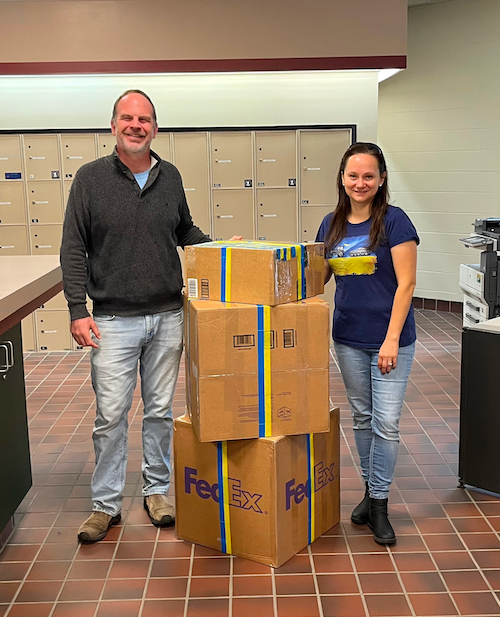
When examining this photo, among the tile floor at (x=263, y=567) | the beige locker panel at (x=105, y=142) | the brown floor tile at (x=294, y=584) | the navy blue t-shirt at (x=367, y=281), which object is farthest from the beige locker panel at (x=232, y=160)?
the brown floor tile at (x=294, y=584)

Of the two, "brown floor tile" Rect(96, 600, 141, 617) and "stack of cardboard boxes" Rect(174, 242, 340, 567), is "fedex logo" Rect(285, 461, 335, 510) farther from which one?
"brown floor tile" Rect(96, 600, 141, 617)

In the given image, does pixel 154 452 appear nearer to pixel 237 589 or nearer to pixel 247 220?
pixel 237 589

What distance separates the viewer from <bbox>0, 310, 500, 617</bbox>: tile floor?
2.30 m

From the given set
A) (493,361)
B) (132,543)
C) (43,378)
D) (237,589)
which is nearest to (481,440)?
(493,361)

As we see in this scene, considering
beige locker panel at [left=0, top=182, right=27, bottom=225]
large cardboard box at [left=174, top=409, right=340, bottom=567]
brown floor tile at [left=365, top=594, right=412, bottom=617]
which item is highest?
beige locker panel at [left=0, top=182, right=27, bottom=225]

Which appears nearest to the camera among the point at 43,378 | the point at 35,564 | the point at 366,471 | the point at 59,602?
the point at 59,602

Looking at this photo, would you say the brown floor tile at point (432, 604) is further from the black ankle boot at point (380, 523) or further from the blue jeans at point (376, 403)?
the blue jeans at point (376, 403)

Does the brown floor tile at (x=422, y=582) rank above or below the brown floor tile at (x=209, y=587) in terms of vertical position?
above

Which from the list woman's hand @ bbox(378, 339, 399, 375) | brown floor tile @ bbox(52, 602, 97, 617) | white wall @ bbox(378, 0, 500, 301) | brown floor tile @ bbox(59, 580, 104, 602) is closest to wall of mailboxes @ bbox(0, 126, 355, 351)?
white wall @ bbox(378, 0, 500, 301)

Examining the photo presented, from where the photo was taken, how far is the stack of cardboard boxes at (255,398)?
2.35 meters

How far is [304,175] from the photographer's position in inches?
235

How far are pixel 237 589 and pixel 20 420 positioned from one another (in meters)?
1.13

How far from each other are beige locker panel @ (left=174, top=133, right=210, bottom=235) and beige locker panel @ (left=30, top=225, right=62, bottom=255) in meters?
1.15

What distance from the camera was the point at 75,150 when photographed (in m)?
5.90
